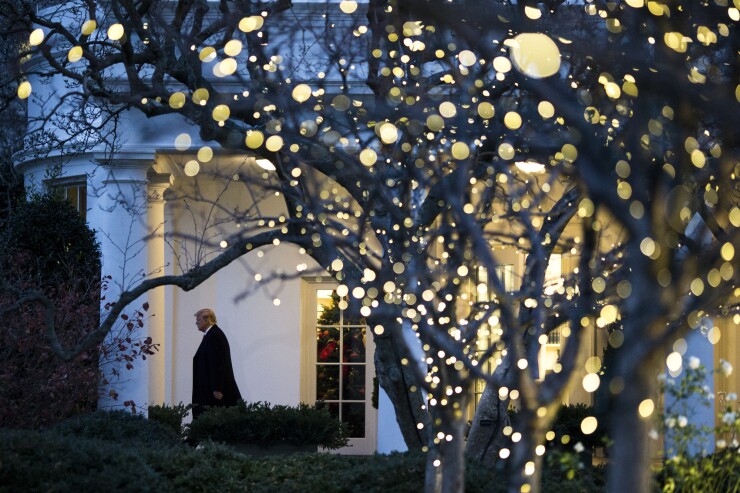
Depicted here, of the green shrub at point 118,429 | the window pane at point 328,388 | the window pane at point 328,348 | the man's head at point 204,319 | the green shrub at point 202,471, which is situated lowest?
the green shrub at point 202,471

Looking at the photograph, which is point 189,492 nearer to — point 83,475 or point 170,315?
point 83,475

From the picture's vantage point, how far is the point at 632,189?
3123 mm

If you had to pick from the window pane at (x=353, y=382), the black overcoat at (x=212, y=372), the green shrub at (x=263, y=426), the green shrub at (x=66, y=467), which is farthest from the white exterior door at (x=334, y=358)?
the green shrub at (x=66, y=467)

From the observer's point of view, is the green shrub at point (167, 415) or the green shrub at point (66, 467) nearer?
the green shrub at point (66, 467)

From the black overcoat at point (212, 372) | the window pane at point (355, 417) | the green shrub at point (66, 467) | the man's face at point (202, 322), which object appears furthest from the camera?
the window pane at point (355, 417)

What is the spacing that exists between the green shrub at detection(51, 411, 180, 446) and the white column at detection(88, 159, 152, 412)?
1750 millimetres

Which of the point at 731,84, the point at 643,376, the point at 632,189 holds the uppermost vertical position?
the point at 731,84

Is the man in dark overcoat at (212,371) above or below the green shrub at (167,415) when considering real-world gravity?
above

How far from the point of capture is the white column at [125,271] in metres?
11.7

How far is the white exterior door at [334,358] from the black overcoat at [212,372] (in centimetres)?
347

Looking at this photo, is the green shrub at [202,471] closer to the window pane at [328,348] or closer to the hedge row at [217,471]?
the hedge row at [217,471]

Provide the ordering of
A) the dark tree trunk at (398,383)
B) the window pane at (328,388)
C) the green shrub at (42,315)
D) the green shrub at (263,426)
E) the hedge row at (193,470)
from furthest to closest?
the window pane at (328,388)
the green shrub at (263,426)
the green shrub at (42,315)
the dark tree trunk at (398,383)
the hedge row at (193,470)

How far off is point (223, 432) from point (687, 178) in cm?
798

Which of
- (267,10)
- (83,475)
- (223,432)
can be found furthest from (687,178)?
(223,432)
